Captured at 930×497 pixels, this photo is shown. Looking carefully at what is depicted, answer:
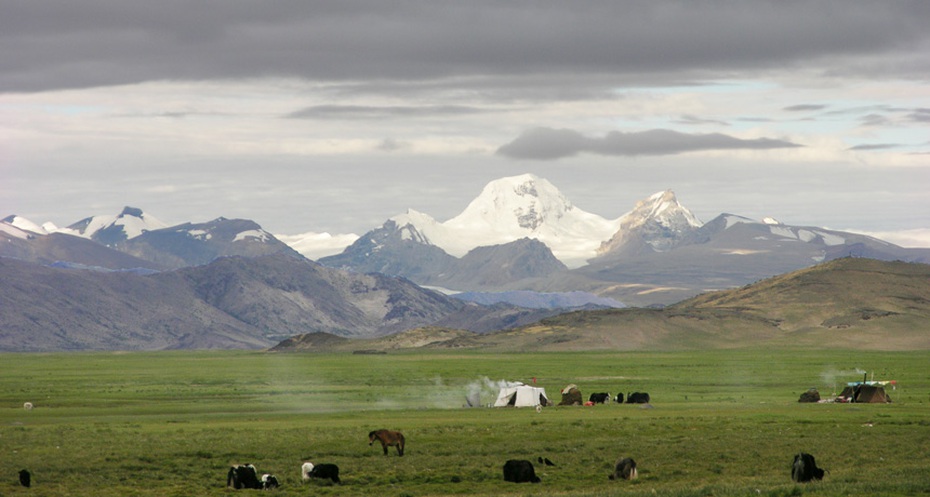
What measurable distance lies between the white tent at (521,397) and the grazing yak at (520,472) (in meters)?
46.9

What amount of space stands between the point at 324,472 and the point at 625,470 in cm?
1142

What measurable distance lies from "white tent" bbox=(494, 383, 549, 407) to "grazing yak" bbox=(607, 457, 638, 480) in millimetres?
46370

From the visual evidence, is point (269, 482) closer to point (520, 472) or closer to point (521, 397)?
point (520, 472)

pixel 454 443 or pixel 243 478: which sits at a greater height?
pixel 454 443

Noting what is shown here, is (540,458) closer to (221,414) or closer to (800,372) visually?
(221,414)

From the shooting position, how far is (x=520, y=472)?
4666 centimetres

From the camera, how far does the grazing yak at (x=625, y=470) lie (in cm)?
4709

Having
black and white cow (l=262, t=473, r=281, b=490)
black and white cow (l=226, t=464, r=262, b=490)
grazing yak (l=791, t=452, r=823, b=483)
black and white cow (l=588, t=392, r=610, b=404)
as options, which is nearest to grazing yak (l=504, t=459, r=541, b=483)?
black and white cow (l=262, t=473, r=281, b=490)

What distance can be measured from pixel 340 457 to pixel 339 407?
3880cm

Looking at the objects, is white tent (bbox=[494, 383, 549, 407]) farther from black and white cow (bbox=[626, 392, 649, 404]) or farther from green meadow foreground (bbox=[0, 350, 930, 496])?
black and white cow (bbox=[626, 392, 649, 404])

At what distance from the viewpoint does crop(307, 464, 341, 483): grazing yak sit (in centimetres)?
4641

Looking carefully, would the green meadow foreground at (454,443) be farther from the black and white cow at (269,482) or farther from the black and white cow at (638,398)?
the black and white cow at (638,398)

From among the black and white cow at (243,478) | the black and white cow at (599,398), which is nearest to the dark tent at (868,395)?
the black and white cow at (599,398)

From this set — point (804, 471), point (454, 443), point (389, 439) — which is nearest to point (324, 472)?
point (389, 439)
